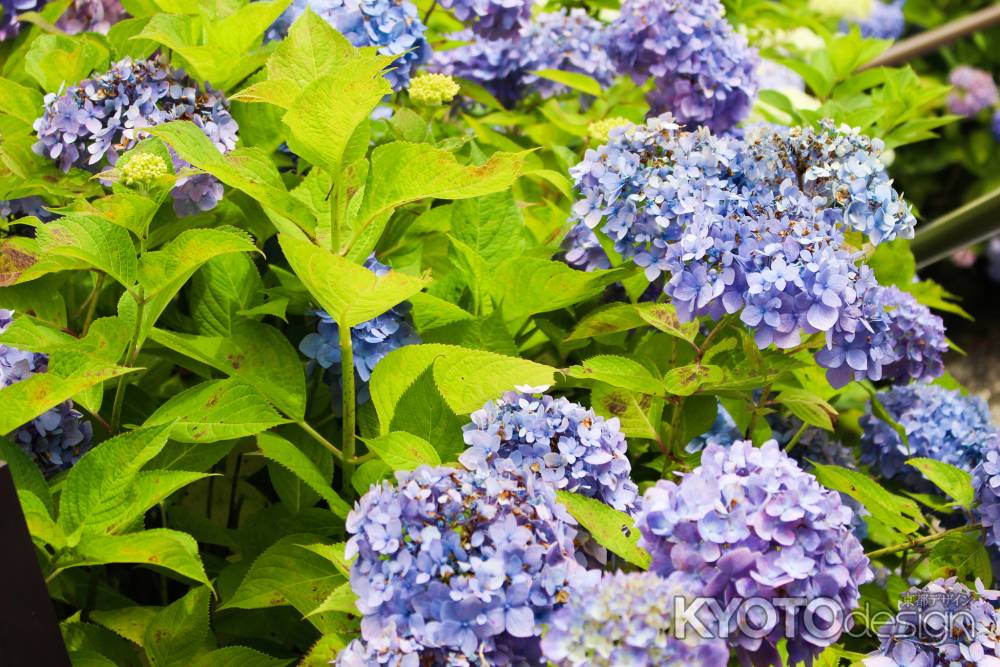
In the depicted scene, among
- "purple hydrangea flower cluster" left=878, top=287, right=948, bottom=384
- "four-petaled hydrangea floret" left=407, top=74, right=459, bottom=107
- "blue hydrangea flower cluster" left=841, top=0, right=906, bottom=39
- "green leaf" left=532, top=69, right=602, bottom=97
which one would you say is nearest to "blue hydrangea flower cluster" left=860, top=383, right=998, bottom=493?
"purple hydrangea flower cluster" left=878, top=287, right=948, bottom=384

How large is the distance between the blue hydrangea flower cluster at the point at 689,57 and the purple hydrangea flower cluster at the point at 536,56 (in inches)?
2.5

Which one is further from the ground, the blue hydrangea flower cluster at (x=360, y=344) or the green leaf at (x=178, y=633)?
the blue hydrangea flower cluster at (x=360, y=344)

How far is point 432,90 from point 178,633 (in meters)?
0.67

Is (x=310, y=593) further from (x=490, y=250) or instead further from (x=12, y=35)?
(x=12, y=35)

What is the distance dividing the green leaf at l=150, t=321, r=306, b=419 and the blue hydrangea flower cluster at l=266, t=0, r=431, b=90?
0.41 m

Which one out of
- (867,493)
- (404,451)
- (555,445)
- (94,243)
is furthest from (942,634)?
(94,243)

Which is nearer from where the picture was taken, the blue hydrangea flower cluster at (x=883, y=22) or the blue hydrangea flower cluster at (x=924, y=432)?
the blue hydrangea flower cluster at (x=924, y=432)

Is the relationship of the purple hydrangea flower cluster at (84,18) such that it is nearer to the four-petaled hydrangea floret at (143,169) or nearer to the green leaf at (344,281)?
the four-petaled hydrangea floret at (143,169)

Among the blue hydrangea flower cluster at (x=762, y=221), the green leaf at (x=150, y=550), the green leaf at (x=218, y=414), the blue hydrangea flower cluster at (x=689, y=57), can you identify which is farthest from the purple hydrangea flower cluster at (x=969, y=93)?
the green leaf at (x=150, y=550)

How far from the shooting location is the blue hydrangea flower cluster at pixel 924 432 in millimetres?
1309

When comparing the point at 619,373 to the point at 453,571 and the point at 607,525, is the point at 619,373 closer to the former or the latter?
the point at 607,525

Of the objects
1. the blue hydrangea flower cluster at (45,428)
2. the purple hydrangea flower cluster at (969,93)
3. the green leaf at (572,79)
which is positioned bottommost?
the purple hydrangea flower cluster at (969,93)

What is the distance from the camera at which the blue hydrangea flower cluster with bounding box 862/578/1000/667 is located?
848 millimetres

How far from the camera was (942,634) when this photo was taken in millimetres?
861
